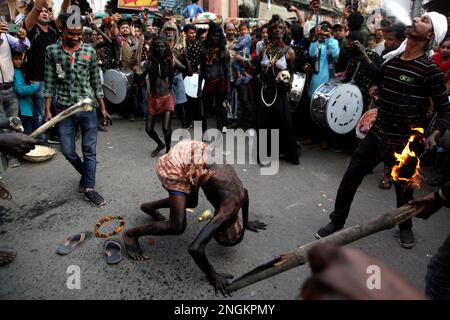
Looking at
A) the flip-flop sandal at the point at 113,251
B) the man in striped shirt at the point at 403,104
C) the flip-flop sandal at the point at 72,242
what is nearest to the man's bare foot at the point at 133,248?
the flip-flop sandal at the point at 113,251

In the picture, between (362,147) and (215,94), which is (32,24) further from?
(362,147)

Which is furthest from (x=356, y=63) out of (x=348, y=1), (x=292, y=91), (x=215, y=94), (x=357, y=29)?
Answer: (x=348, y=1)

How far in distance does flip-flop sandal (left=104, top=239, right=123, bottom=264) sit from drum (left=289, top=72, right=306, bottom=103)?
363 centimetres

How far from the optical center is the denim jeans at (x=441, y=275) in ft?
7.02

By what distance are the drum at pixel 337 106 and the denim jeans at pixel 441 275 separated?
2.99m

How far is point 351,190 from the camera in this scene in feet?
10.8

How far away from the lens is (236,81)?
747 centimetres

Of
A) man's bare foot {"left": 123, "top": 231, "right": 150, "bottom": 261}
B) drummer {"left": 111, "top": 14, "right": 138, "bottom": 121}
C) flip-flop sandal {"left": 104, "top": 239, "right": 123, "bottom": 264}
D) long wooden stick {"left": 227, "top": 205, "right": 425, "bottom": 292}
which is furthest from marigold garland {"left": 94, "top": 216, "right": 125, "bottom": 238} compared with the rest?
drummer {"left": 111, "top": 14, "right": 138, "bottom": 121}

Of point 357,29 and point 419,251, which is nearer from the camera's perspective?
point 419,251

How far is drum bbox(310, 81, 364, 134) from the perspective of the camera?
485 centimetres

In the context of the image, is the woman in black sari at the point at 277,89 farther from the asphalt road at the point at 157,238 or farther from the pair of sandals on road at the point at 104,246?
the pair of sandals on road at the point at 104,246

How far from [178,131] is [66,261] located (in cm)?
440

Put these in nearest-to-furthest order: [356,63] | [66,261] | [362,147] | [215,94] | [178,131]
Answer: [66,261], [362,147], [356,63], [215,94], [178,131]

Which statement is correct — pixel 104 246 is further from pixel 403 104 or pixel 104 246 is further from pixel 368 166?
pixel 403 104
